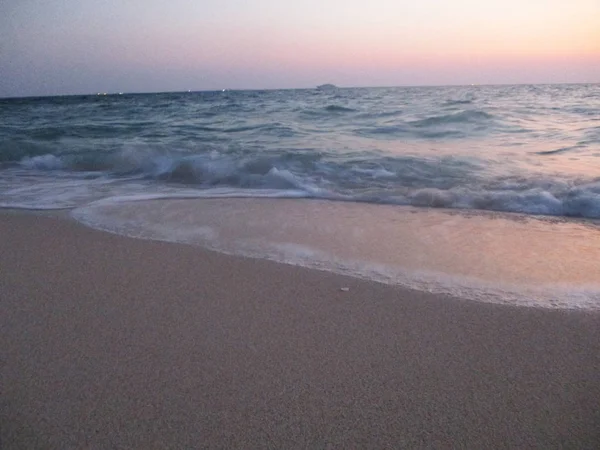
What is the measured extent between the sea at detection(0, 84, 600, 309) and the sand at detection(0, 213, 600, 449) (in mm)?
440

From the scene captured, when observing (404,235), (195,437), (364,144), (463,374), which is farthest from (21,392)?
(364,144)

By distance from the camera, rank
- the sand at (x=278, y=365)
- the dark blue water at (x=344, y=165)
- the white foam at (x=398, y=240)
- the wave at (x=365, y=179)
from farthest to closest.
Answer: the dark blue water at (x=344, y=165)
the wave at (x=365, y=179)
the white foam at (x=398, y=240)
the sand at (x=278, y=365)

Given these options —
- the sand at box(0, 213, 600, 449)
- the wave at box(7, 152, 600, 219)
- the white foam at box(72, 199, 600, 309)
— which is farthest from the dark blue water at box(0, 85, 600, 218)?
the sand at box(0, 213, 600, 449)

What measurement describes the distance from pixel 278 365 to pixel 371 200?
11.0 feet

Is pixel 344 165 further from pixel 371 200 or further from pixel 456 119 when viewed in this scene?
pixel 456 119

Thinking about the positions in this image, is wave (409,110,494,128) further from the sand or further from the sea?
the sand

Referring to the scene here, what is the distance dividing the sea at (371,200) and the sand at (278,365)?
44cm

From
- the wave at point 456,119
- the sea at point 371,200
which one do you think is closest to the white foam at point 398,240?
the sea at point 371,200

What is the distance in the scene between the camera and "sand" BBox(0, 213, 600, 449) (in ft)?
5.35

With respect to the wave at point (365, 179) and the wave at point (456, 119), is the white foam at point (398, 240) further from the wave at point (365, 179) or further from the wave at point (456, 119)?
the wave at point (456, 119)

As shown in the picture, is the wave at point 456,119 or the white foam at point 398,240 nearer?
the white foam at point 398,240

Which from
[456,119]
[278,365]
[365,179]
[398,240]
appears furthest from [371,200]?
[456,119]

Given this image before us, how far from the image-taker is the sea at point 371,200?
10.2 feet

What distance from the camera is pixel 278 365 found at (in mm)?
1998
